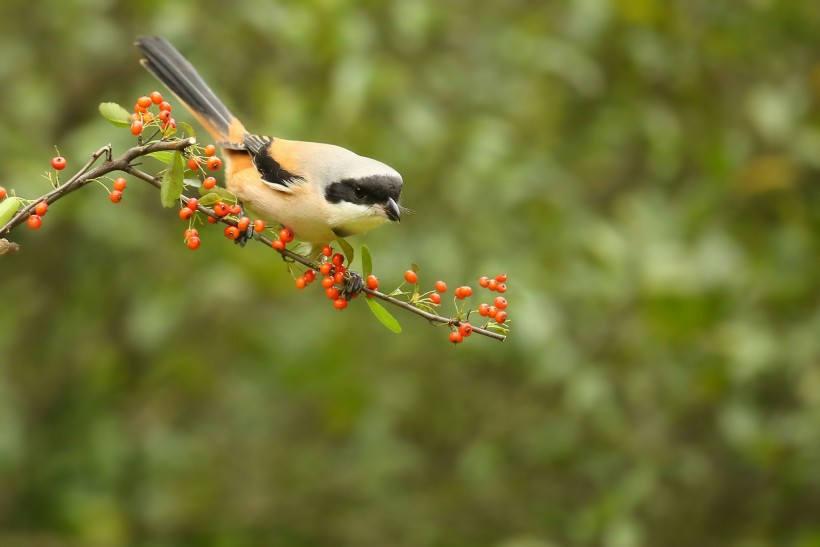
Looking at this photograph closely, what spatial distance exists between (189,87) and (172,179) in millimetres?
1373

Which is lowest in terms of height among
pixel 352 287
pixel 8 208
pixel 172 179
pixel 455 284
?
pixel 8 208

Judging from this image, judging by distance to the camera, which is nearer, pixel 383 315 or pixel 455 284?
pixel 383 315

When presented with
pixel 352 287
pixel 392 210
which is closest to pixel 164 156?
pixel 352 287

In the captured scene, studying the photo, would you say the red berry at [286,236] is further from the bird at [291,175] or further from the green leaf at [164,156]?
the green leaf at [164,156]

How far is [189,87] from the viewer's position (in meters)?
3.10

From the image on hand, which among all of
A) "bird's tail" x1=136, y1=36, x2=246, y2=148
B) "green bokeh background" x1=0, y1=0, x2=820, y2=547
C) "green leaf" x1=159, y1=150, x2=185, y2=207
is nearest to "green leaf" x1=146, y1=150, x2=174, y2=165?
"green leaf" x1=159, y1=150, x2=185, y2=207

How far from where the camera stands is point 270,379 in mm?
5375

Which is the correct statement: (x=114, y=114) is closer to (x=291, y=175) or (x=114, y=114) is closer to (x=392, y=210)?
(x=392, y=210)

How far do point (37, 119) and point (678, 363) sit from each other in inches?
126

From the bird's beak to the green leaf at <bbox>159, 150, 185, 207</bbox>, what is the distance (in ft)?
2.96

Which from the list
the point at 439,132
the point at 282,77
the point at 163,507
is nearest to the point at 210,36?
the point at 282,77

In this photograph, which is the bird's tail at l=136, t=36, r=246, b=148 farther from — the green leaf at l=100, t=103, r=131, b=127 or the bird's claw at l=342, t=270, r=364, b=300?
the green leaf at l=100, t=103, r=131, b=127

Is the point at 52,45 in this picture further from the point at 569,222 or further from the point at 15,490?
the point at 569,222

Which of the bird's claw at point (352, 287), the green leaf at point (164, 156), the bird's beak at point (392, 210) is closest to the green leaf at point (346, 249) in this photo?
the bird's claw at point (352, 287)
